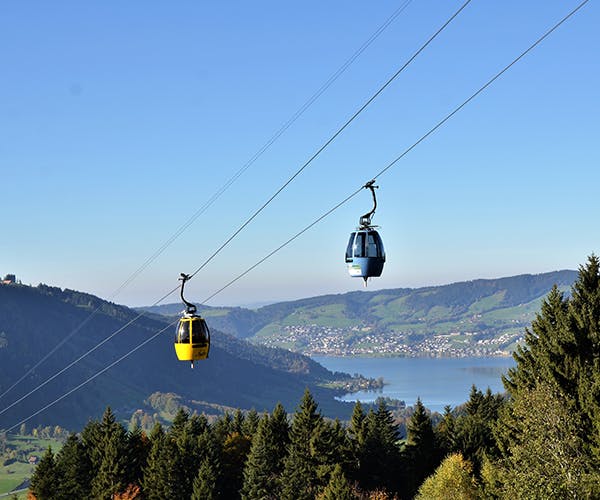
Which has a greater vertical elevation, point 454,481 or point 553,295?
point 553,295

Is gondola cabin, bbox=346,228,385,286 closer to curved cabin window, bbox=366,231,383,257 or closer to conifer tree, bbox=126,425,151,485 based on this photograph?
curved cabin window, bbox=366,231,383,257

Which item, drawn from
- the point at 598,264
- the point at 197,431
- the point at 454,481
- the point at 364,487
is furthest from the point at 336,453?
the point at 598,264

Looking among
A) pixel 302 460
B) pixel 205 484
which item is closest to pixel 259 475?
pixel 302 460

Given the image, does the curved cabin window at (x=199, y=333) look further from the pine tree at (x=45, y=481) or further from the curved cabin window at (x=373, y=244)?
the pine tree at (x=45, y=481)

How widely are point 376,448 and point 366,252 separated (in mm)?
45754

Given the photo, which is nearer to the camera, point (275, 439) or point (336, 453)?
point (336, 453)

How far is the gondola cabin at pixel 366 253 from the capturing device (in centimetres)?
2458

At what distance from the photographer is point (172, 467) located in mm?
62719

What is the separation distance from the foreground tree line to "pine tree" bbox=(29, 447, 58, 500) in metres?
0.09

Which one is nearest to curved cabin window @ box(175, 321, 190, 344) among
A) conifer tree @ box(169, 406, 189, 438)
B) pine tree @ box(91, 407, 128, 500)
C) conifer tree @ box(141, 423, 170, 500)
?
conifer tree @ box(141, 423, 170, 500)

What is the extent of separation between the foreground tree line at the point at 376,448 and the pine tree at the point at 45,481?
0.09 m

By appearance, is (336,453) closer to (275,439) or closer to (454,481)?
(275,439)

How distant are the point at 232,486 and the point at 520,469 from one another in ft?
131

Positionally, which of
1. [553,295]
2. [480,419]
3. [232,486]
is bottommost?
[232,486]
